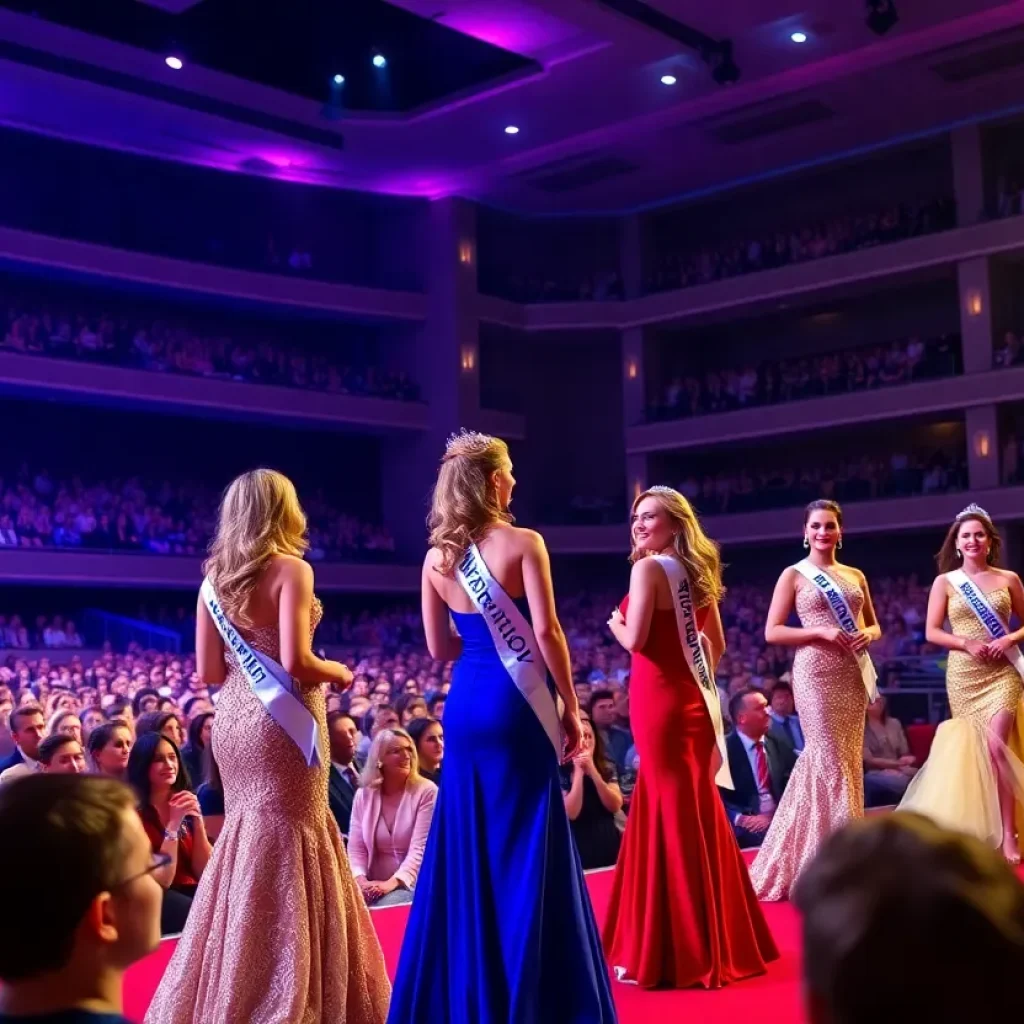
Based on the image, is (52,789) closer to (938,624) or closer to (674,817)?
(674,817)

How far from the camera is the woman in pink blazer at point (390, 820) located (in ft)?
18.1

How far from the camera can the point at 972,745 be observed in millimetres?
6262

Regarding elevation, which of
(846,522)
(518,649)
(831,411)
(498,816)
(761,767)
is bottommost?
(761,767)

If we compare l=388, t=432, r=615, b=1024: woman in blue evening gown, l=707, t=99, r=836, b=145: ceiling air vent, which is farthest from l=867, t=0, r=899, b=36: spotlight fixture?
l=388, t=432, r=615, b=1024: woman in blue evening gown

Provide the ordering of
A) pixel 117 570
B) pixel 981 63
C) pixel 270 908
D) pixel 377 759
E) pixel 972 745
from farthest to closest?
pixel 117 570 < pixel 981 63 < pixel 972 745 < pixel 377 759 < pixel 270 908

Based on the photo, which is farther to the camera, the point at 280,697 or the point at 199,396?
the point at 199,396

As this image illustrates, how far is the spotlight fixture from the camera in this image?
15.5 meters

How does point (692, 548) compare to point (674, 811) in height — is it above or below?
above

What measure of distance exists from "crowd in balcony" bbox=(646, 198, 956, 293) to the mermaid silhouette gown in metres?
18.4

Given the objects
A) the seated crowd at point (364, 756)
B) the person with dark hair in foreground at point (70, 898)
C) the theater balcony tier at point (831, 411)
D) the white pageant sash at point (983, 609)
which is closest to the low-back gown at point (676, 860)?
the seated crowd at point (364, 756)

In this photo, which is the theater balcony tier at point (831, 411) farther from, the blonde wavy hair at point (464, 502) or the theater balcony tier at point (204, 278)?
the blonde wavy hair at point (464, 502)

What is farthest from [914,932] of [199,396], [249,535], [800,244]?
[800,244]

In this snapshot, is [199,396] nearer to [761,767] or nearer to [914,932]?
Answer: [761,767]

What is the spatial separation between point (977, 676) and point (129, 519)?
1534cm
